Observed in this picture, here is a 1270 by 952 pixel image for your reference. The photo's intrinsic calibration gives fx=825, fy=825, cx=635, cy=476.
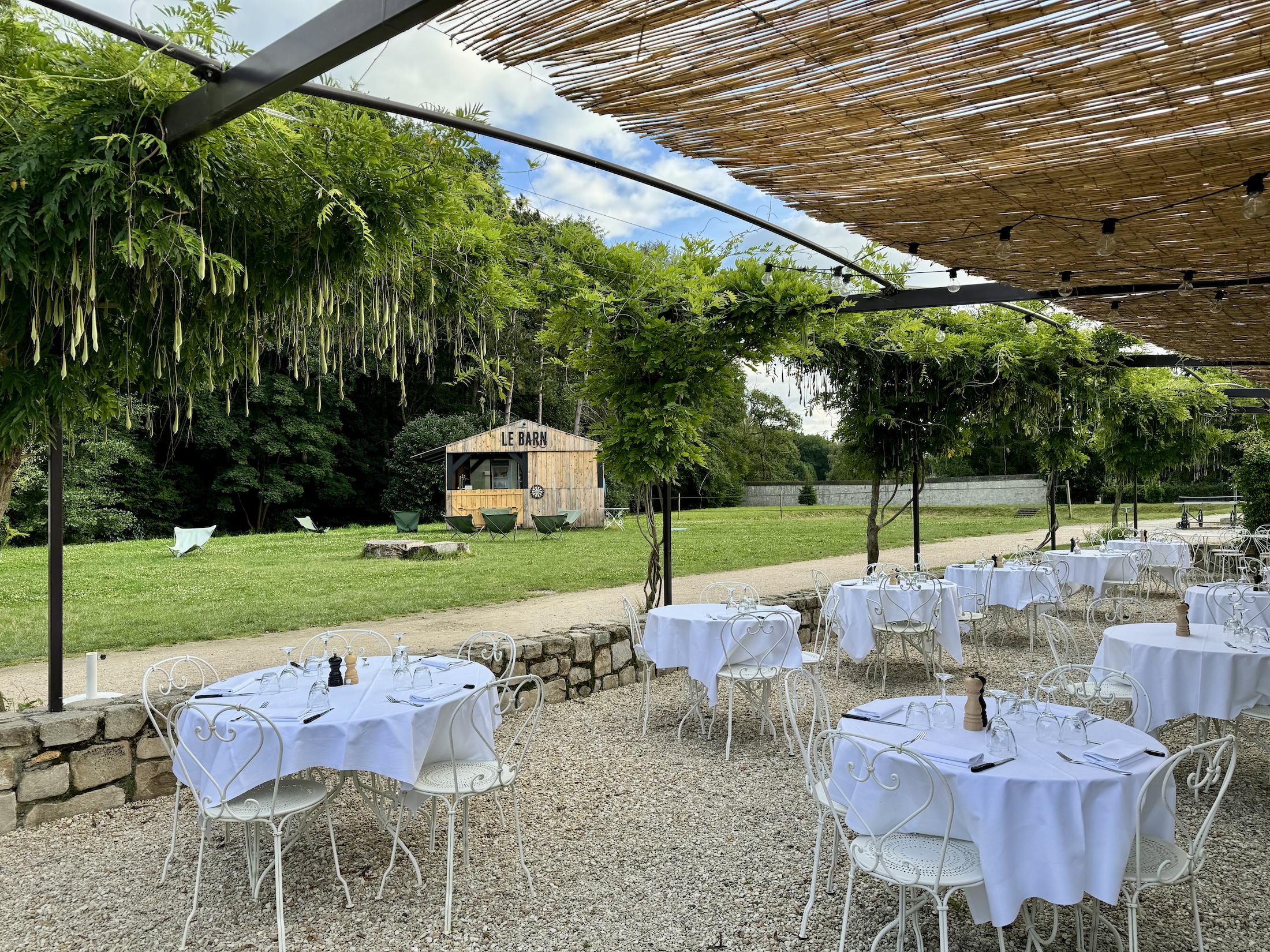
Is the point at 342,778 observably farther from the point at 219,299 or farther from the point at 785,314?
the point at 785,314

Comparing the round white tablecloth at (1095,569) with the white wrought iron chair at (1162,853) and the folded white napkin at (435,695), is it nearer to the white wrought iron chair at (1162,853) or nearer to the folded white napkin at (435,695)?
the white wrought iron chair at (1162,853)

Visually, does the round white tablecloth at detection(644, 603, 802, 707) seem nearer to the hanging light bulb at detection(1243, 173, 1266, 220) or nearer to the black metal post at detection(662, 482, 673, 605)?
the black metal post at detection(662, 482, 673, 605)

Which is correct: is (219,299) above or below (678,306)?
below

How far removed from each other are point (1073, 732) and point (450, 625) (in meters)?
6.27

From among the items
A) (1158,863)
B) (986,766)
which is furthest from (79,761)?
(1158,863)

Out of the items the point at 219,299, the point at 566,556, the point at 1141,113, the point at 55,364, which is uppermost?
the point at 1141,113

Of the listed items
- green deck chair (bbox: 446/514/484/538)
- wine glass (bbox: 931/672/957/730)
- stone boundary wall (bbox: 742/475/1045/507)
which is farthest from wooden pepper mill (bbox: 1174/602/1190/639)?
stone boundary wall (bbox: 742/475/1045/507)

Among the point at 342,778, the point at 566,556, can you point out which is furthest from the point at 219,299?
the point at 566,556

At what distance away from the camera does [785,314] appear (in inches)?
248

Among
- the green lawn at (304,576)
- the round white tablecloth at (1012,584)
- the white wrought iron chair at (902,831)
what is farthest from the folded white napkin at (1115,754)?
the green lawn at (304,576)

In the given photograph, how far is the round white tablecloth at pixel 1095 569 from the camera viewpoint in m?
9.44

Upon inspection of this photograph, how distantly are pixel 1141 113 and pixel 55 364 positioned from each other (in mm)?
3836

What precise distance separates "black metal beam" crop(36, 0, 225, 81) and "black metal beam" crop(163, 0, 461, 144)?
0.14 feet

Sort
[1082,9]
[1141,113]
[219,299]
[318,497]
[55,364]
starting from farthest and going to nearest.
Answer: [318,497]
[219,299]
[55,364]
[1141,113]
[1082,9]
